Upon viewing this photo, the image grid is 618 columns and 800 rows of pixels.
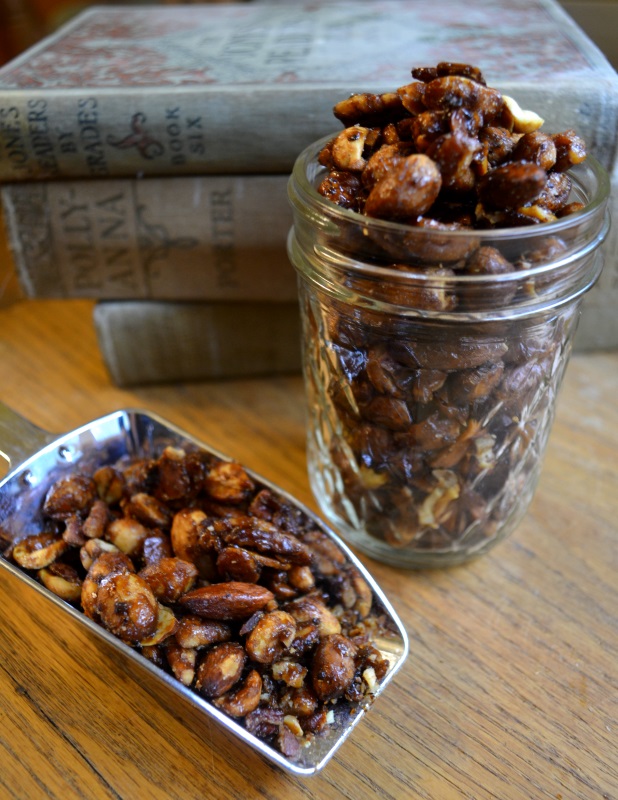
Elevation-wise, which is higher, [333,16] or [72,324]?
[333,16]

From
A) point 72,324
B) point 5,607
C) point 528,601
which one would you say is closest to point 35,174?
point 72,324

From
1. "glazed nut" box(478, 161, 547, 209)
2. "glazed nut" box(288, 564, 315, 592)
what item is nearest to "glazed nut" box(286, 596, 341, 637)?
"glazed nut" box(288, 564, 315, 592)

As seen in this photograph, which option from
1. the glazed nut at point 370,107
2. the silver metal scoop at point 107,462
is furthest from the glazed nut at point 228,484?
the glazed nut at point 370,107

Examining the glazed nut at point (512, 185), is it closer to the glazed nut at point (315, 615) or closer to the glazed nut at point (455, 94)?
the glazed nut at point (455, 94)

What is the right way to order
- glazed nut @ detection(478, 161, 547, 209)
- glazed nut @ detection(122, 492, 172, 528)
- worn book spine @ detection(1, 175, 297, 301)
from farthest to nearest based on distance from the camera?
worn book spine @ detection(1, 175, 297, 301) → glazed nut @ detection(122, 492, 172, 528) → glazed nut @ detection(478, 161, 547, 209)

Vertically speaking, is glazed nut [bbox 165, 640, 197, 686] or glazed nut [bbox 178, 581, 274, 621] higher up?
glazed nut [bbox 178, 581, 274, 621]

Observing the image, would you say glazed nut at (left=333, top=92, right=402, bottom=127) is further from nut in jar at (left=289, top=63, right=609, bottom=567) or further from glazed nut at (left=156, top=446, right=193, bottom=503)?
glazed nut at (left=156, top=446, right=193, bottom=503)

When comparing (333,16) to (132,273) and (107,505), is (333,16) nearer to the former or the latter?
(132,273)

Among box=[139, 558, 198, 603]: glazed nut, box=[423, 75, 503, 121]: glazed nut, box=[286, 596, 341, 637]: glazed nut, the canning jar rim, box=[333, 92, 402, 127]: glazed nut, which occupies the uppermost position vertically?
box=[423, 75, 503, 121]: glazed nut
